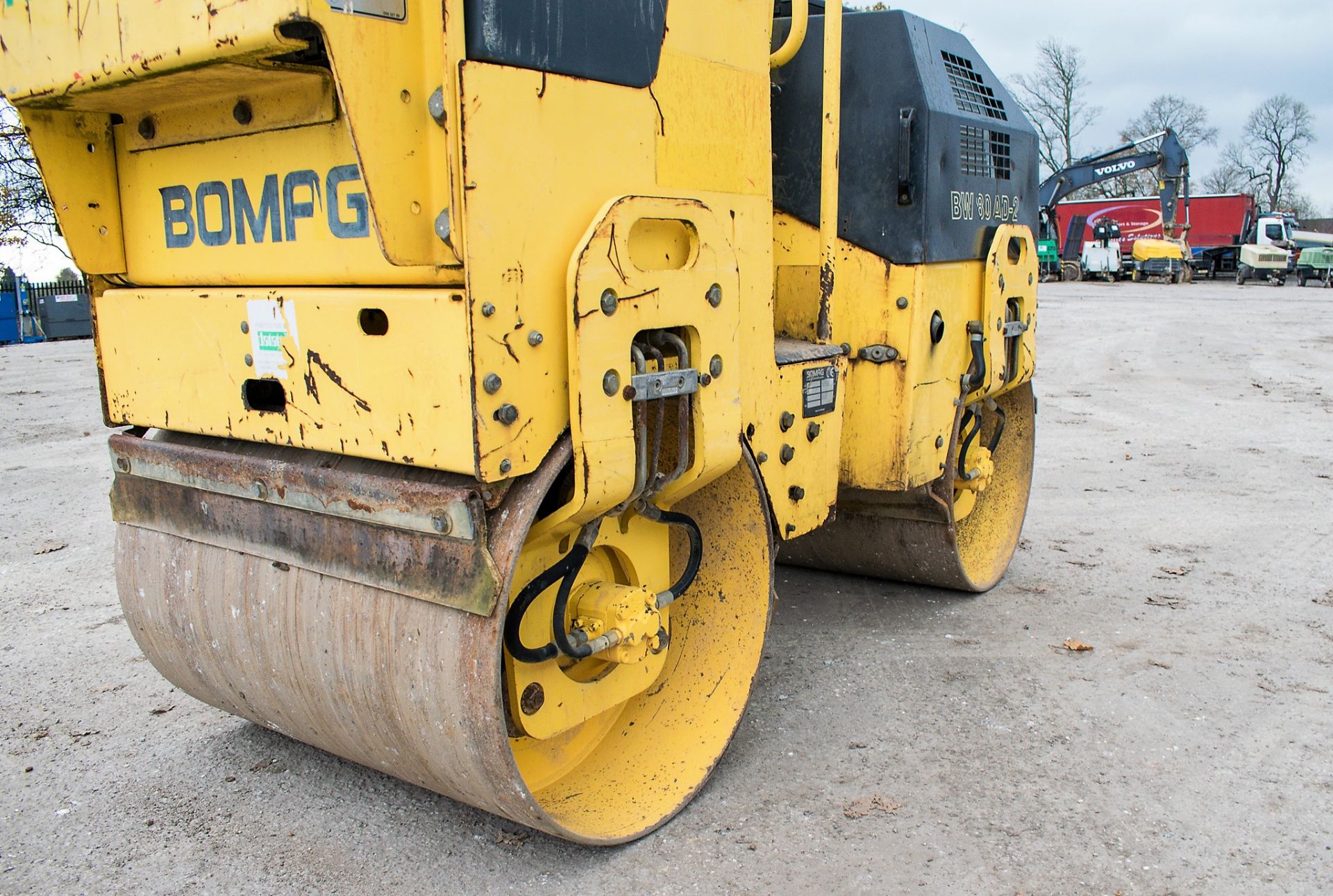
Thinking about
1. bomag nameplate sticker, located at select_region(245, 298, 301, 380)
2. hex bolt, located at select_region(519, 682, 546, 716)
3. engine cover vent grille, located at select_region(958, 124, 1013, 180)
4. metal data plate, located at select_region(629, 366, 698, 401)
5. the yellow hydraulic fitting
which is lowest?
hex bolt, located at select_region(519, 682, 546, 716)

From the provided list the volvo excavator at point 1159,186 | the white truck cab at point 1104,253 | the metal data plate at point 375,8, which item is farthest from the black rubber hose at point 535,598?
the white truck cab at point 1104,253

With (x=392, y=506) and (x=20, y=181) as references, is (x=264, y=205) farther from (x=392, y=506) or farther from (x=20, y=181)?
(x=20, y=181)

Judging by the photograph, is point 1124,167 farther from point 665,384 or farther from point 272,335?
point 272,335

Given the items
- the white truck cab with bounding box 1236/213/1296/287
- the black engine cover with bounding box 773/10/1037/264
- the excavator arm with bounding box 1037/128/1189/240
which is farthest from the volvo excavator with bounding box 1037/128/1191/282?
the black engine cover with bounding box 773/10/1037/264

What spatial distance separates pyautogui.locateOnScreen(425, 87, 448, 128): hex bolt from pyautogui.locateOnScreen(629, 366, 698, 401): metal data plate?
63cm

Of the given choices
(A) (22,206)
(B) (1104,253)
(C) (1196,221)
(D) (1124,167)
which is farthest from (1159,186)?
(A) (22,206)

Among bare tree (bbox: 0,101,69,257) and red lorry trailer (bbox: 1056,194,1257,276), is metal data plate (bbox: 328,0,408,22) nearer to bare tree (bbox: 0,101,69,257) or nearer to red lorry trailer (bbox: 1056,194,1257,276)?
bare tree (bbox: 0,101,69,257)

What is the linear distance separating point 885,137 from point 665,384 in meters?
1.50

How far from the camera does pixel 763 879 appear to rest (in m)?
2.46

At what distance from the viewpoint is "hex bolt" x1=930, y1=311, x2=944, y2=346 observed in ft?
11.4

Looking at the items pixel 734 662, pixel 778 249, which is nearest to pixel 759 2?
pixel 778 249

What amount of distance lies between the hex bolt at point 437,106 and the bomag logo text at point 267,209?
0.66 feet

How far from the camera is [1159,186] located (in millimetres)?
21656

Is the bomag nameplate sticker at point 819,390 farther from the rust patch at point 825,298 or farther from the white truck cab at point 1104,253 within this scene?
the white truck cab at point 1104,253
